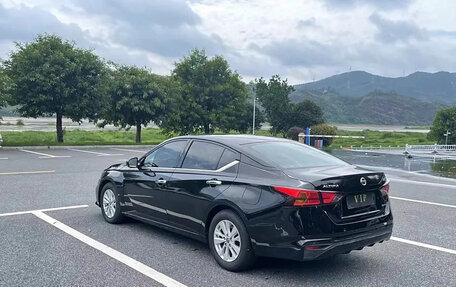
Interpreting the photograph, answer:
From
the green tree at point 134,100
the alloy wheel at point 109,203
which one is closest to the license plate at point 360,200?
the alloy wheel at point 109,203

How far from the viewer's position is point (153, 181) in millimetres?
6137

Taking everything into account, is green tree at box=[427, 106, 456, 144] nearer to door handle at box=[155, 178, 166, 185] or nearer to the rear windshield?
the rear windshield

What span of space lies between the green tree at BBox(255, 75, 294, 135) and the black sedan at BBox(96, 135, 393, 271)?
40255 millimetres

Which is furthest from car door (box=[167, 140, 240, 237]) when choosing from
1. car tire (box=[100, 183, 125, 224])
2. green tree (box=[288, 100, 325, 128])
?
green tree (box=[288, 100, 325, 128])

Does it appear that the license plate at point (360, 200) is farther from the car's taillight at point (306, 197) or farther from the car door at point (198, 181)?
the car door at point (198, 181)

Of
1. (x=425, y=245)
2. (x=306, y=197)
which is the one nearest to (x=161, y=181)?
(x=306, y=197)

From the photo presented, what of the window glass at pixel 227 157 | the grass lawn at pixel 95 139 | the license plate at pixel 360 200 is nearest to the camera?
the license plate at pixel 360 200

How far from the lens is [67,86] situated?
25.7 metres

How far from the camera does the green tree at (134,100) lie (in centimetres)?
2978

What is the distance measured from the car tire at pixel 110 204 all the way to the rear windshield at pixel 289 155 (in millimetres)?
2627

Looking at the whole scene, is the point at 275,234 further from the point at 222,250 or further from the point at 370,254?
the point at 370,254

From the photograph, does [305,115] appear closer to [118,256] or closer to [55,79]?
[55,79]

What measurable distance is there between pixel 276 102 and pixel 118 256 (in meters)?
42.5

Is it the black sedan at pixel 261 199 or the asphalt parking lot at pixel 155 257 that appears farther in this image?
the asphalt parking lot at pixel 155 257
